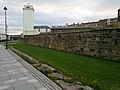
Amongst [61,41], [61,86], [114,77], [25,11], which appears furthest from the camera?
[25,11]

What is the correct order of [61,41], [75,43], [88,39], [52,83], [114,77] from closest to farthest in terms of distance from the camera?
[52,83]
[114,77]
[88,39]
[75,43]
[61,41]

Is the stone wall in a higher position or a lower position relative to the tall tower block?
lower

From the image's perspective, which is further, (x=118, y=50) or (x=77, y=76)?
(x=118, y=50)

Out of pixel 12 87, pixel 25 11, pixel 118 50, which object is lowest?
pixel 12 87

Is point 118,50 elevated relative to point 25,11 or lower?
lower

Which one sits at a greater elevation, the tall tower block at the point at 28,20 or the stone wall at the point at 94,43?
the tall tower block at the point at 28,20

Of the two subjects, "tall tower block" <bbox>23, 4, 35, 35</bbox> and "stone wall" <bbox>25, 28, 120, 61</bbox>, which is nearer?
"stone wall" <bbox>25, 28, 120, 61</bbox>

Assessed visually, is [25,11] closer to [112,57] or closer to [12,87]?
[112,57]

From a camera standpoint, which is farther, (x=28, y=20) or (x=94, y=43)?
(x=28, y=20)

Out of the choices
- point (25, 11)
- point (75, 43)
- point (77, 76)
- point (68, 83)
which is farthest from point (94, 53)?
point (25, 11)

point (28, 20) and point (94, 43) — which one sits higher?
point (28, 20)

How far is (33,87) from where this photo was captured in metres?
6.54

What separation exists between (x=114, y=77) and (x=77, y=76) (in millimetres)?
1279

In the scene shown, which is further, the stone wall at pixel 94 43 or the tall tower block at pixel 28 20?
the tall tower block at pixel 28 20
